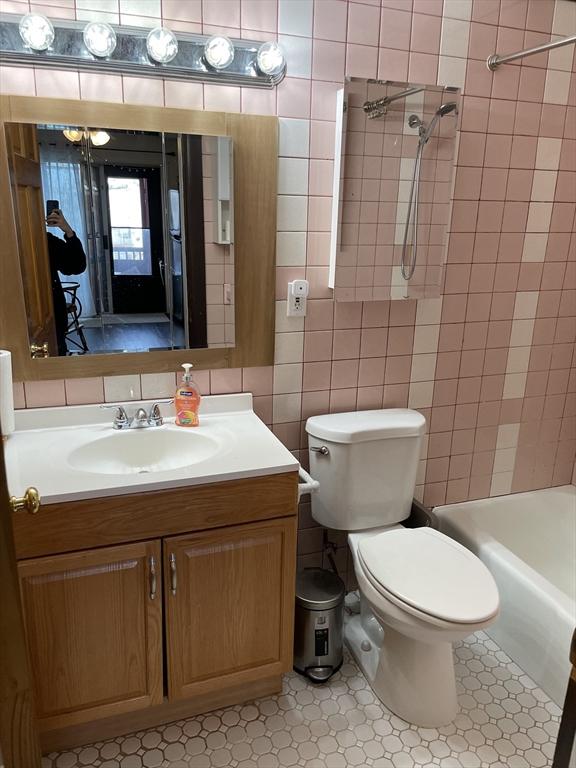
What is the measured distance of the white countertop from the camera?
4.71 feet

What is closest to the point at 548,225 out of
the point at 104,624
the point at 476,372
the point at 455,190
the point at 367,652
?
the point at 455,190

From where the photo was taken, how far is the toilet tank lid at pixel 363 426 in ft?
6.31

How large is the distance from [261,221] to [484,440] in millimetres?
1312

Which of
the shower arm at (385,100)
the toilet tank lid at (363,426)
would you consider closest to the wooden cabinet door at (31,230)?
the toilet tank lid at (363,426)

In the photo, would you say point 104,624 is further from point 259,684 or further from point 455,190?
point 455,190

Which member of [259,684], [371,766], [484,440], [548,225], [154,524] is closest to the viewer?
[154,524]

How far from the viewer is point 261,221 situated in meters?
1.85

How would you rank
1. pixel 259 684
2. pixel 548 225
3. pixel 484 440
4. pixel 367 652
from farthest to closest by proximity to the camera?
pixel 484 440, pixel 548 225, pixel 367 652, pixel 259 684

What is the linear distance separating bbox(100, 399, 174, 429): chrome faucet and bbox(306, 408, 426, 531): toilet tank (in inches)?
20.0

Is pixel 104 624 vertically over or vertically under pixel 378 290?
under

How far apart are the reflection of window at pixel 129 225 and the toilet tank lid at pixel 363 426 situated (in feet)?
2.47

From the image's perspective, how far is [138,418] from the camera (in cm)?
181

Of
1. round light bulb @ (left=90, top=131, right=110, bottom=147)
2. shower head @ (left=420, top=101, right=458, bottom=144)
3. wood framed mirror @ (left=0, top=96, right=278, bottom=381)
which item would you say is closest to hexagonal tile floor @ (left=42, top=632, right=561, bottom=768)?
wood framed mirror @ (left=0, top=96, right=278, bottom=381)

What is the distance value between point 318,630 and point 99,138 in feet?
A: 5.43
